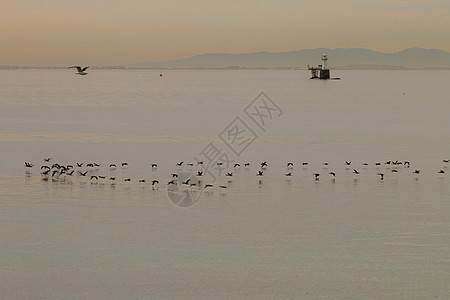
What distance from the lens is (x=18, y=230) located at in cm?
2361

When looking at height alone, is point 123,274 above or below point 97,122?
below

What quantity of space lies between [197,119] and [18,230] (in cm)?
5254

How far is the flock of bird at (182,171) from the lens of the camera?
3347cm

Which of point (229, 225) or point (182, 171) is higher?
point (182, 171)

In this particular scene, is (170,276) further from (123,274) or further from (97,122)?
(97,122)

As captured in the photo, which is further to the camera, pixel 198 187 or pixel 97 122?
pixel 97 122

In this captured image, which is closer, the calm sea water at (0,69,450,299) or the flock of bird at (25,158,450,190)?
the calm sea water at (0,69,450,299)

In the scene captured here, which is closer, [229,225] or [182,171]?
[229,225]

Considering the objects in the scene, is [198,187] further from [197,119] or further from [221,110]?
[221,110]

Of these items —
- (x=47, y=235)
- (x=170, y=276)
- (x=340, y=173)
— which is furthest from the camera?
(x=340, y=173)

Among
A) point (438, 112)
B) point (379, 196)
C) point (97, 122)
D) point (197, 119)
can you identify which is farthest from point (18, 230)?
point (438, 112)

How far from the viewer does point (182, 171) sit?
36.9 meters

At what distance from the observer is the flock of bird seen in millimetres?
33469

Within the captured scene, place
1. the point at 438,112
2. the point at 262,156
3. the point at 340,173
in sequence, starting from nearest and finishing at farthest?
the point at 340,173
the point at 262,156
the point at 438,112
